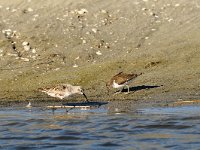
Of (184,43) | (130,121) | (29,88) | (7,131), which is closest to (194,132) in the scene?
(130,121)

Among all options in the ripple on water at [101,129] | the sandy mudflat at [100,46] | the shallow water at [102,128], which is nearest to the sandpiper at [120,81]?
the sandy mudflat at [100,46]

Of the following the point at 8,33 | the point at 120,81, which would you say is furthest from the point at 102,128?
the point at 8,33

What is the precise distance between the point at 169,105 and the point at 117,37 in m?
8.72

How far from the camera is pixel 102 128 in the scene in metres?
12.7

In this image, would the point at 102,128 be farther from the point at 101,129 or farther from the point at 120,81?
the point at 120,81

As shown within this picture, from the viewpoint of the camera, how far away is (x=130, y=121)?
13.4m

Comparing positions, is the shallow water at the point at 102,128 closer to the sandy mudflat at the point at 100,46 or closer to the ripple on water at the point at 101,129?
the ripple on water at the point at 101,129

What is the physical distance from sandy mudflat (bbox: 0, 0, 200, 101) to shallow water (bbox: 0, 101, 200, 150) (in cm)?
Result: 269

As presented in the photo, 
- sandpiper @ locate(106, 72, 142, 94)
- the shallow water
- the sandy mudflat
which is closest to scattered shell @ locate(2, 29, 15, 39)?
the sandy mudflat

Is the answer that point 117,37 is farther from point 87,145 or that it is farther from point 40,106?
point 87,145

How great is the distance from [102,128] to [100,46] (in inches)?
436

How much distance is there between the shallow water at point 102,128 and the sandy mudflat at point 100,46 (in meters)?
2.69

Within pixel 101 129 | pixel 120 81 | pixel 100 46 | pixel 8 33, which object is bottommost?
pixel 101 129

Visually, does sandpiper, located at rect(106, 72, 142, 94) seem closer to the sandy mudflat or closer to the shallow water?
the sandy mudflat
